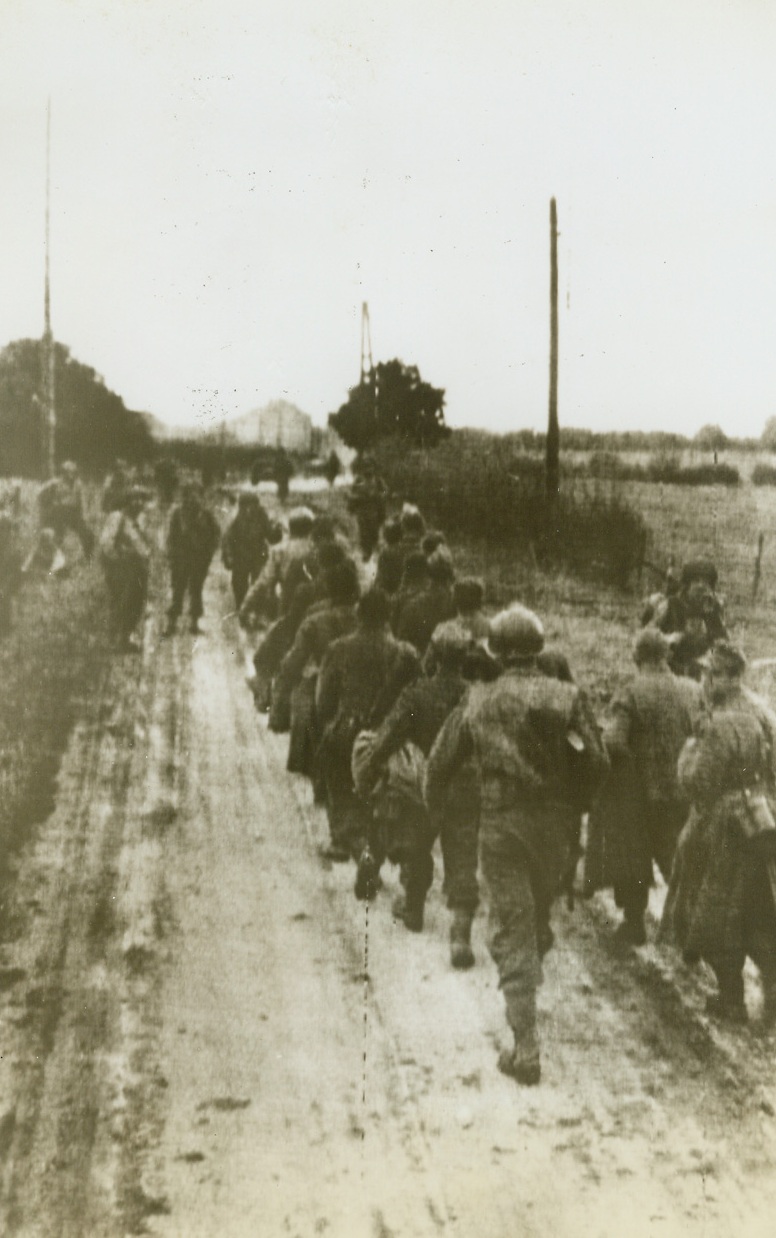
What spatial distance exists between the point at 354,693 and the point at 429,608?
0.55 m

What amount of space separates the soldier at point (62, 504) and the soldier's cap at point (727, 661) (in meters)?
2.51

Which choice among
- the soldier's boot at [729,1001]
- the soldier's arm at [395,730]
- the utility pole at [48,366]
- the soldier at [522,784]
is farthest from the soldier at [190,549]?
A: the soldier's boot at [729,1001]

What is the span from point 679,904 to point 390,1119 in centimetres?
140

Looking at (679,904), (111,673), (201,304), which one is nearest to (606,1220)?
(679,904)

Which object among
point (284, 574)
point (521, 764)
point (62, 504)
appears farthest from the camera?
point (284, 574)

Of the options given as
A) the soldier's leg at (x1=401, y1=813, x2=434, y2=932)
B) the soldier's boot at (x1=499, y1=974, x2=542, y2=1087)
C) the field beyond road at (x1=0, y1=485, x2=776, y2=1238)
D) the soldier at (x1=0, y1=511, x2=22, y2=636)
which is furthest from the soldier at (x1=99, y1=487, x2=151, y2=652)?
the soldier's boot at (x1=499, y1=974, x2=542, y2=1087)

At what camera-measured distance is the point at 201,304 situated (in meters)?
4.86

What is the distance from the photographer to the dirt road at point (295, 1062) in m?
4.21

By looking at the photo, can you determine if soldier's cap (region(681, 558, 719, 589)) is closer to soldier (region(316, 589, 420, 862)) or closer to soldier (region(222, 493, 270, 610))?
soldier (region(316, 589, 420, 862))

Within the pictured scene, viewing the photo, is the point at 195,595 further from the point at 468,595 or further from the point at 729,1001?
the point at 729,1001

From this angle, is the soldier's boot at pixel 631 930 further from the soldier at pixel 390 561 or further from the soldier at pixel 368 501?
the soldier at pixel 368 501

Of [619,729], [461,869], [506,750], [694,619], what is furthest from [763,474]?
[461,869]

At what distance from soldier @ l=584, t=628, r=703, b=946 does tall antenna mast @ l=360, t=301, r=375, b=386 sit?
59.4 inches

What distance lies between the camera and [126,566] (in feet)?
18.4
